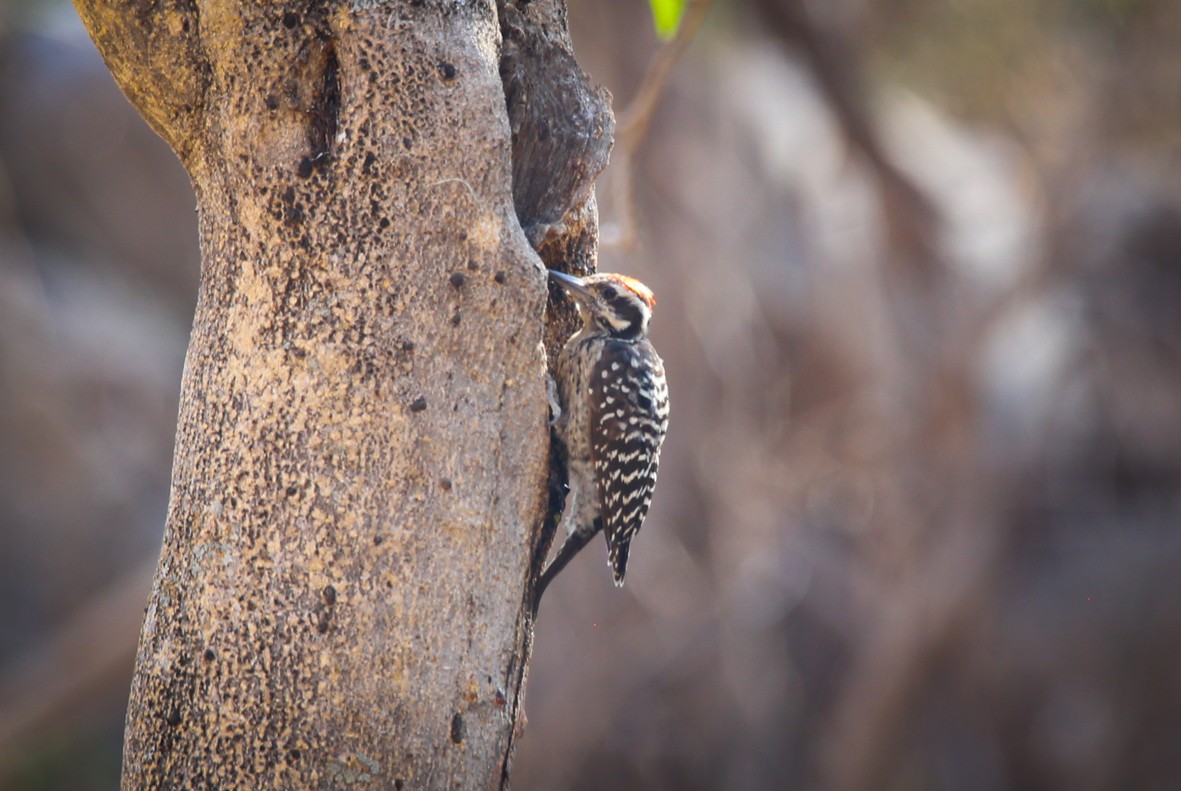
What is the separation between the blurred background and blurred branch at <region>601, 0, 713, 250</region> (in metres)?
3.53

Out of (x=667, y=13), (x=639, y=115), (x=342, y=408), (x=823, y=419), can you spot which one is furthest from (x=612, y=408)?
(x=823, y=419)

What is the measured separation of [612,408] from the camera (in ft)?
13.4

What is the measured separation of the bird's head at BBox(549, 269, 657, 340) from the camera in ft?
12.8

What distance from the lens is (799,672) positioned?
11.6m

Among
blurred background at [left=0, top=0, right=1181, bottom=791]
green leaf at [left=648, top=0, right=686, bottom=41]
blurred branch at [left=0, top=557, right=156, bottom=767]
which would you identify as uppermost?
green leaf at [left=648, top=0, right=686, bottom=41]

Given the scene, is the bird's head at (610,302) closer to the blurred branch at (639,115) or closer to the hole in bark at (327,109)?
the blurred branch at (639,115)

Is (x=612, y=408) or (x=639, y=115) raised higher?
(x=639, y=115)

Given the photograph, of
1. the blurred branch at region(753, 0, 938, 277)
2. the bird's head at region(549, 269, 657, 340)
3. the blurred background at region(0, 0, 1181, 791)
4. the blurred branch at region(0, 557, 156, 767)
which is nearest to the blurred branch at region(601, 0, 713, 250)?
the bird's head at region(549, 269, 657, 340)

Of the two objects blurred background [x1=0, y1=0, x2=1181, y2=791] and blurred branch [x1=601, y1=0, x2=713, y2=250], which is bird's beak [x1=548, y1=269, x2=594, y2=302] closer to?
blurred branch [x1=601, y1=0, x2=713, y2=250]

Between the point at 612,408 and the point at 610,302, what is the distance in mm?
358

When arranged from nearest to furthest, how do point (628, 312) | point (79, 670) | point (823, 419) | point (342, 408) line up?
point (342, 408), point (628, 312), point (79, 670), point (823, 419)

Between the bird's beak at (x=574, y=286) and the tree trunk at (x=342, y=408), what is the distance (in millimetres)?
660

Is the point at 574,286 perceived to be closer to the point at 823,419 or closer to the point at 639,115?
the point at 639,115

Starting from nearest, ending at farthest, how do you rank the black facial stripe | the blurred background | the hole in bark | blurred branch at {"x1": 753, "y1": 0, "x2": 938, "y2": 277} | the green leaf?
the green leaf
the hole in bark
the black facial stripe
the blurred background
blurred branch at {"x1": 753, "y1": 0, "x2": 938, "y2": 277}
